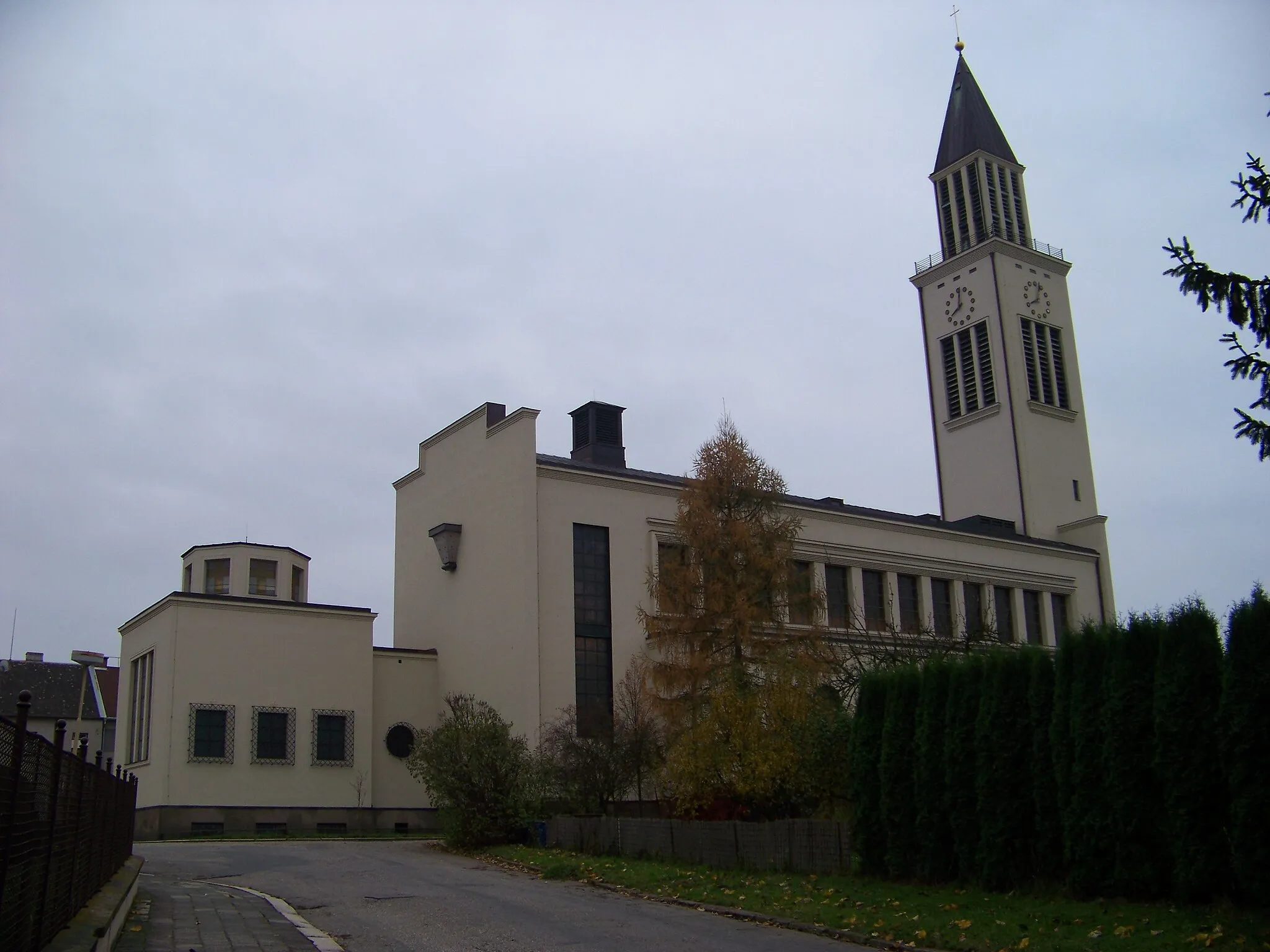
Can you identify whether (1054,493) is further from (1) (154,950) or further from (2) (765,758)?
(1) (154,950)

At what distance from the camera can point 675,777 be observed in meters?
22.5

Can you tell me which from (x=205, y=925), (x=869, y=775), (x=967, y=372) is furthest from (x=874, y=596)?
(x=205, y=925)

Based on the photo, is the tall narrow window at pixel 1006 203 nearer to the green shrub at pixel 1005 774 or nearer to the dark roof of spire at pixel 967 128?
the dark roof of spire at pixel 967 128

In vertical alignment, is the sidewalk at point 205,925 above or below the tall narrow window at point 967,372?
below

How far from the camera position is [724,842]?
1997 cm

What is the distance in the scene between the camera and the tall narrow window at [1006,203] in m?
57.5

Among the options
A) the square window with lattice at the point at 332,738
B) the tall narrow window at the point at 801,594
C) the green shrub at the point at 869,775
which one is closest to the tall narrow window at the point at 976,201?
the tall narrow window at the point at 801,594

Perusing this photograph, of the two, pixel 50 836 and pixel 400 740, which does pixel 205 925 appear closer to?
pixel 50 836

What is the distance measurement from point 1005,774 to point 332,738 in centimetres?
2540

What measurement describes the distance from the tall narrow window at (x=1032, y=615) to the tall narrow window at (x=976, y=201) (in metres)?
17.7

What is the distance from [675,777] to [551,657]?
1290 centimetres

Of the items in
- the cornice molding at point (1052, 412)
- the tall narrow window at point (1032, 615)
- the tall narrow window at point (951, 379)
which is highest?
the tall narrow window at point (951, 379)

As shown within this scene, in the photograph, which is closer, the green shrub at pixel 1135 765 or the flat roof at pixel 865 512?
the green shrub at pixel 1135 765

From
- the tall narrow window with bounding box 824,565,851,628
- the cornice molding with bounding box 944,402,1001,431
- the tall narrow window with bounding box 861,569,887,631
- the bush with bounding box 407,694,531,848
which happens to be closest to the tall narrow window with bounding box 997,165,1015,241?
the cornice molding with bounding box 944,402,1001,431
